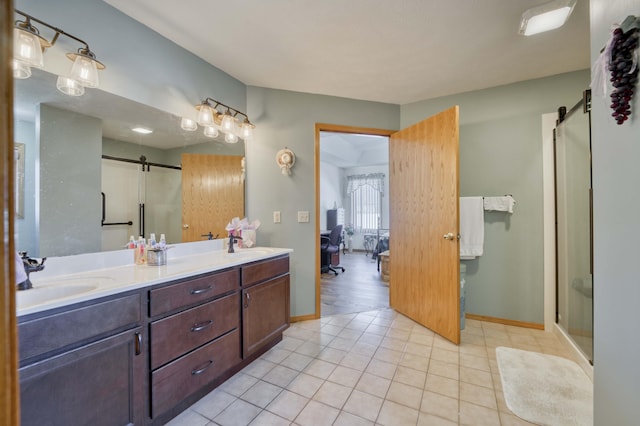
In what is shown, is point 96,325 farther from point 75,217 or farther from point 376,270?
point 376,270

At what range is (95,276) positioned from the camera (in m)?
1.42

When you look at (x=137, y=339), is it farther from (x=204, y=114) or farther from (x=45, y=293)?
(x=204, y=114)

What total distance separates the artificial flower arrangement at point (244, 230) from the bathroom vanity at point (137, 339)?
477mm

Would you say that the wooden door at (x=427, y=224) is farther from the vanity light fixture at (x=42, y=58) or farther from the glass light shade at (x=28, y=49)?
the glass light shade at (x=28, y=49)

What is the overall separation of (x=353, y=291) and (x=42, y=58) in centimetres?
368

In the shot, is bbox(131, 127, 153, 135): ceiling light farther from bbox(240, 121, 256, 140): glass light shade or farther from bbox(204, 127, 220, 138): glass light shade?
bbox(240, 121, 256, 140): glass light shade

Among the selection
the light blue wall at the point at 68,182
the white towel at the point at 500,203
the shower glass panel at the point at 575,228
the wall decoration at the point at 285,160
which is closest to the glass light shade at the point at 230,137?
the wall decoration at the point at 285,160

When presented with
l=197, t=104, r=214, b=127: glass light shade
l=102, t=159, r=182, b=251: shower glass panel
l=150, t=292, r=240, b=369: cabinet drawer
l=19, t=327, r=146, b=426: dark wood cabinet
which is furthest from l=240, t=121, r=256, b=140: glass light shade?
l=19, t=327, r=146, b=426: dark wood cabinet

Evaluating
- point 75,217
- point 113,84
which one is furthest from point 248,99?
point 75,217

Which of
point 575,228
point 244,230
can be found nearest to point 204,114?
point 244,230

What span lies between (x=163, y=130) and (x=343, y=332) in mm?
2320

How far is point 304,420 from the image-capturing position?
146 cm

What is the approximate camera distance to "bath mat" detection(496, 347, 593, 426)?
1.47 metres

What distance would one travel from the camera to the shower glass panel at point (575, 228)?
1.97 meters
